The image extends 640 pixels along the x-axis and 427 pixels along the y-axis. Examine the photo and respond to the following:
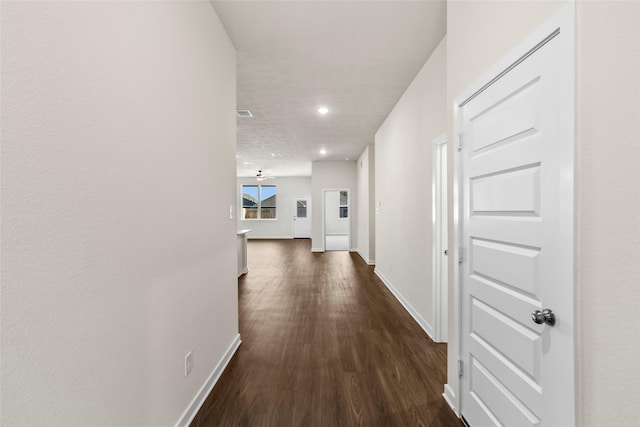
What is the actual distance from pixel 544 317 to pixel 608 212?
0.47m

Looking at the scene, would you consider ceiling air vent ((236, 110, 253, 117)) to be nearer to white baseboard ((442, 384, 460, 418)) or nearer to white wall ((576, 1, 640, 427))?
white wall ((576, 1, 640, 427))

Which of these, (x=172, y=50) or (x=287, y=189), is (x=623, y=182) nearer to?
(x=172, y=50)

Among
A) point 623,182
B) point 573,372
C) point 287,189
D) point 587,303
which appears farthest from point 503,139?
point 287,189

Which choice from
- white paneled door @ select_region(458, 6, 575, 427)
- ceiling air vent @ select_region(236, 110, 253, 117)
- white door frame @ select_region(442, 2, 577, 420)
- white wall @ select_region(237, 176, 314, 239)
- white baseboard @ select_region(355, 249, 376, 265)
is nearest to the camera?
white paneled door @ select_region(458, 6, 575, 427)

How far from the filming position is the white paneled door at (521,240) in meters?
1.05

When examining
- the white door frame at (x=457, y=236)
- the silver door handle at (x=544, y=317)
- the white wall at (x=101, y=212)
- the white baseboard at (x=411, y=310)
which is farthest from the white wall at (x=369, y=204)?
the silver door handle at (x=544, y=317)

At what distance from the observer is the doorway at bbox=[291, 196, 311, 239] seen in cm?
1295

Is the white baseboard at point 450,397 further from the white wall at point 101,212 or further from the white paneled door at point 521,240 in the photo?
the white wall at point 101,212

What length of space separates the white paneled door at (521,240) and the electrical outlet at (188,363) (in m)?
1.72

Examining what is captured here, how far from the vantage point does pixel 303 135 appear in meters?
6.00

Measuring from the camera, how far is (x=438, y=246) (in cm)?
284

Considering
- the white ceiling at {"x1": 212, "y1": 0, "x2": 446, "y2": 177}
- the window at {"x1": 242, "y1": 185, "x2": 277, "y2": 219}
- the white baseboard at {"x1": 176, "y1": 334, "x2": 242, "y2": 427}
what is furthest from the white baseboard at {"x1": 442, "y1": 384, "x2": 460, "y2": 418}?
the window at {"x1": 242, "y1": 185, "x2": 277, "y2": 219}

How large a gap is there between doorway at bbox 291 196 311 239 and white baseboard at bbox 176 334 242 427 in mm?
10393

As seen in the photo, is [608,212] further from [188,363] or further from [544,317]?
[188,363]
